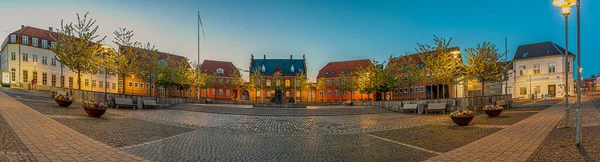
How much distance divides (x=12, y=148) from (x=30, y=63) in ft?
192

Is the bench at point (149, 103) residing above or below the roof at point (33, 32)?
below

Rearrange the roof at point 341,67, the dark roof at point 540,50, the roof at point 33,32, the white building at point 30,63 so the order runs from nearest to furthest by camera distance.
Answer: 1. the white building at point 30,63
2. the roof at point 33,32
3. the dark roof at point 540,50
4. the roof at point 341,67

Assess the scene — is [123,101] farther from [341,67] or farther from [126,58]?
[341,67]

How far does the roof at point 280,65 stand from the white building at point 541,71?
2034 inches

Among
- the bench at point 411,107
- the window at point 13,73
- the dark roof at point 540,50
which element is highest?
the dark roof at point 540,50

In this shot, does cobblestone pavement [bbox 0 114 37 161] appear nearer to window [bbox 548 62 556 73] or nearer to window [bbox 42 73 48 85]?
window [bbox 42 73 48 85]

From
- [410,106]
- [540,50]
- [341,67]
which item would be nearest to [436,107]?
[410,106]

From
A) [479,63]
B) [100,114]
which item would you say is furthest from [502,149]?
[479,63]

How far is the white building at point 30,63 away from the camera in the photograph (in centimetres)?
4772

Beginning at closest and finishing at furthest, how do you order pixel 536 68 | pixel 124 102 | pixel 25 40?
pixel 124 102 < pixel 25 40 < pixel 536 68

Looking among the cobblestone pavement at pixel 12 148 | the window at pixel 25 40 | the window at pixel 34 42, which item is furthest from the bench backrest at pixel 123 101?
the window at pixel 34 42

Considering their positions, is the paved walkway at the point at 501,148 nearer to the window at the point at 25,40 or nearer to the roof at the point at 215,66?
the window at the point at 25,40

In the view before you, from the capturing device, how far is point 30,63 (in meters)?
49.4

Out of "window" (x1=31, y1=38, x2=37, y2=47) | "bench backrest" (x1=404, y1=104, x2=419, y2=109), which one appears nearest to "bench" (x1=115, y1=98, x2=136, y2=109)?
"bench backrest" (x1=404, y1=104, x2=419, y2=109)
